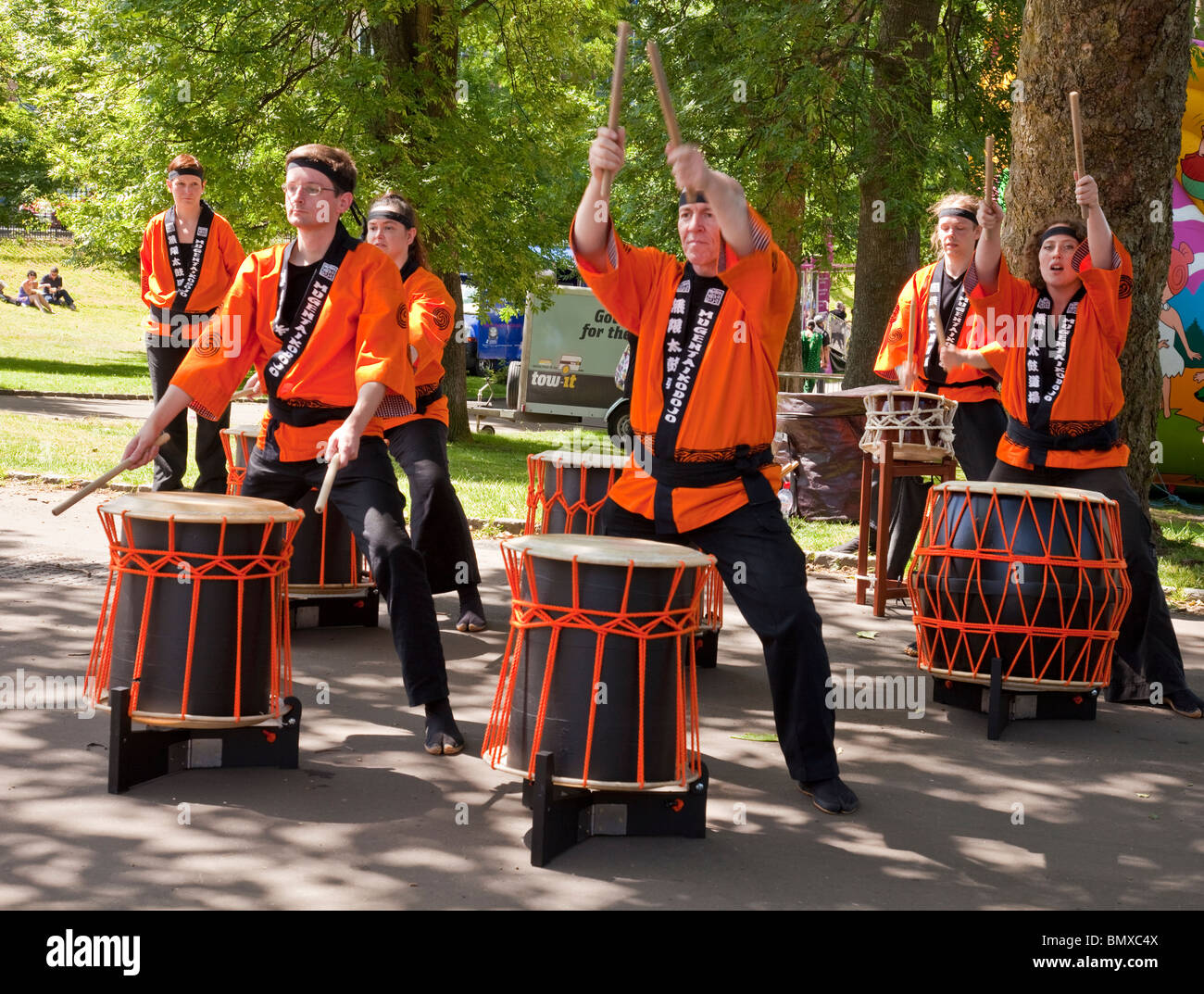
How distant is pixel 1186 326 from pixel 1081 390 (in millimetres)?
7949

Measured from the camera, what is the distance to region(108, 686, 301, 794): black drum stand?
178 inches

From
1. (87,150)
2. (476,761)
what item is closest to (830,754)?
(476,761)

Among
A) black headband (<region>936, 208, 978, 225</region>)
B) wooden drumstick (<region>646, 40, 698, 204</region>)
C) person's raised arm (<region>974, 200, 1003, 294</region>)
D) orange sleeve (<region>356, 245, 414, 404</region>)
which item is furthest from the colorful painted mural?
wooden drumstick (<region>646, 40, 698, 204</region>)

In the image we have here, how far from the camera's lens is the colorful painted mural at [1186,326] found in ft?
42.3

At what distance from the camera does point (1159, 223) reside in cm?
733

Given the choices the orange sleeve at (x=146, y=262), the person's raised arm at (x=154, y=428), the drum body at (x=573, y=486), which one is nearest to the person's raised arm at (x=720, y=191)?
the person's raised arm at (x=154, y=428)

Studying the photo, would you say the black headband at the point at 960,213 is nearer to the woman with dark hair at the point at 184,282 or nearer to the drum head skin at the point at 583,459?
the drum head skin at the point at 583,459

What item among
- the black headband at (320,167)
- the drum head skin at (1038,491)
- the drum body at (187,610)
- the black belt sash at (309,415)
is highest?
the black headband at (320,167)

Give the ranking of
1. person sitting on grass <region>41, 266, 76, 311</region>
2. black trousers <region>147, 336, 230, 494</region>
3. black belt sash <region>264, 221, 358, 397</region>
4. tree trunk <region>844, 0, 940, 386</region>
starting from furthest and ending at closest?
1. person sitting on grass <region>41, 266, 76, 311</region>
2. tree trunk <region>844, 0, 940, 386</region>
3. black trousers <region>147, 336, 230, 494</region>
4. black belt sash <region>264, 221, 358, 397</region>

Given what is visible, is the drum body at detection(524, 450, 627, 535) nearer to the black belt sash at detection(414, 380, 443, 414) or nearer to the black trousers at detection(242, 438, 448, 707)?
the black belt sash at detection(414, 380, 443, 414)

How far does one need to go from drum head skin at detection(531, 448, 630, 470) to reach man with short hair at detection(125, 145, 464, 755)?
1.55 meters

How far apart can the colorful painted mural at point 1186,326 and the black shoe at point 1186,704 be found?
7.20 metres

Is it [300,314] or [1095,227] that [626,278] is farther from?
[1095,227]

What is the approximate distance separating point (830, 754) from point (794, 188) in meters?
9.09
